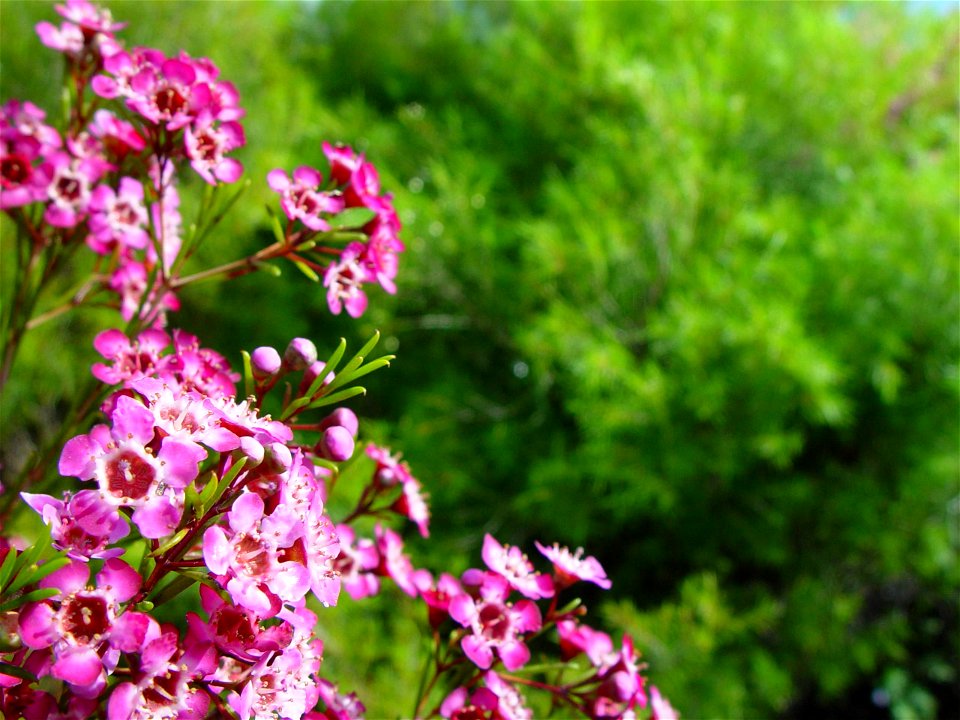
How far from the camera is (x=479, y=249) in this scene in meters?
2.50

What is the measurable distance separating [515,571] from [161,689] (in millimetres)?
209

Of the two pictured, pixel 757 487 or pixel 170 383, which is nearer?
pixel 170 383

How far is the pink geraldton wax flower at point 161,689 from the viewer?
0.29m

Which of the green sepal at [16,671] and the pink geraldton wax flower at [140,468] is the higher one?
the pink geraldton wax flower at [140,468]

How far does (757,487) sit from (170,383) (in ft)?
7.52

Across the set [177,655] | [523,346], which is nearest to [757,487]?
[523,346]

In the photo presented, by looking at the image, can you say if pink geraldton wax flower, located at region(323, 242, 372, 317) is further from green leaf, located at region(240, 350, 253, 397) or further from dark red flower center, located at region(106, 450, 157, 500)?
dark red flower center, located at region(106, 450, 157, 500)

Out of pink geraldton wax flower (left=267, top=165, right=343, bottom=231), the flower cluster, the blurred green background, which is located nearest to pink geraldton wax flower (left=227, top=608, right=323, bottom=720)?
the flower cluster

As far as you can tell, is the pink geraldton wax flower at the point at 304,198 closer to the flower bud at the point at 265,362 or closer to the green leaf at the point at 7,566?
the flower bud at the point at 265,362

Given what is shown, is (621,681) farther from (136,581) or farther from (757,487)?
(757,487)

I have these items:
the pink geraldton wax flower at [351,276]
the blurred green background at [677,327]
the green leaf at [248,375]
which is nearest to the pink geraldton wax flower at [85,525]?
the green leaf at [248,375]

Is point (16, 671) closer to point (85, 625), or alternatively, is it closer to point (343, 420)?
point (85, 625)

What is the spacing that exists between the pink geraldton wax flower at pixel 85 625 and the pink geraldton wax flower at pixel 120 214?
295mm

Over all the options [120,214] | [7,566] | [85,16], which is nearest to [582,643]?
[7,566]
